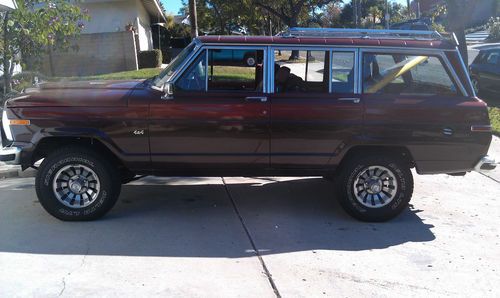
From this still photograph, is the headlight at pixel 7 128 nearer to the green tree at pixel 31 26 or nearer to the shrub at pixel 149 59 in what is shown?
the green tree at pixel 31 26

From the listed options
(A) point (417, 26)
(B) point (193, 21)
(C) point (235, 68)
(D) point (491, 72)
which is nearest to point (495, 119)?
(A) point (417, 26)

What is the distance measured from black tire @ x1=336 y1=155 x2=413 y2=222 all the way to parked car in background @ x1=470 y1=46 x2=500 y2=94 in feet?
36.1

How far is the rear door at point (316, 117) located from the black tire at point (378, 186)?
Answer: 0.87ft

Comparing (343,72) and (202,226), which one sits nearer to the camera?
(202,226)

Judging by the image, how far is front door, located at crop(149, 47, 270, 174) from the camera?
17.8 ft

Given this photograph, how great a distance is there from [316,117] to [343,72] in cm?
63

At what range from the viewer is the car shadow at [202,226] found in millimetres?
4926

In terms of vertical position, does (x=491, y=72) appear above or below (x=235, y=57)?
below

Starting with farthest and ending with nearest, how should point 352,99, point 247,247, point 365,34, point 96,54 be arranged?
1. point 96,54
2. point 365,34
3. point 352,99
4. point 247,247

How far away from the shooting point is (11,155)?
5.33 meters

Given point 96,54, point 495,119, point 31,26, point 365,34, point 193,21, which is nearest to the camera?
point 365,34

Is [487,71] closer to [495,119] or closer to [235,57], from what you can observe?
[495,119]

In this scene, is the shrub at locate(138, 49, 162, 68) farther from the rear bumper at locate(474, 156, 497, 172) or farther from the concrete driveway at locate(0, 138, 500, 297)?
the rear bumper at locate(474, 156, 497, 172)

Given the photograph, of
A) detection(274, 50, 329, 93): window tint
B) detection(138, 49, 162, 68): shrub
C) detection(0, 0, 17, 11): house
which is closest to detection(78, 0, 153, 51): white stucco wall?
detection(138, 49, 162, 68): shrub
